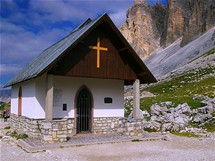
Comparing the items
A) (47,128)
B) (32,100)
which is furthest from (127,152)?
(32,100)

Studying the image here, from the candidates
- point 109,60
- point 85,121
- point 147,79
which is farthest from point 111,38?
point 85,121

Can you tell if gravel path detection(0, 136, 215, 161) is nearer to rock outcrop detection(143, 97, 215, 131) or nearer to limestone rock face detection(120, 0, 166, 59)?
rock outcrop detection(143, 97, 215, 131)

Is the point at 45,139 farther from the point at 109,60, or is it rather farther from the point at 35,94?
the point at 109,60

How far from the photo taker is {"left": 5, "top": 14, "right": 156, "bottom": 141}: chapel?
1459cm

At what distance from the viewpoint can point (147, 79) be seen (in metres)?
18.2

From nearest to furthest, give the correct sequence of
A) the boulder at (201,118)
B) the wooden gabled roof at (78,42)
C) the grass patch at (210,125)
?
the wooden gabled roof at (78,42) → the grass patch at (210,125) → the boulder at (201,118)

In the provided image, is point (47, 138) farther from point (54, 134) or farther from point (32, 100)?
point (32, 100)

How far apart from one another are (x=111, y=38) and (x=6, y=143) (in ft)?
26.1

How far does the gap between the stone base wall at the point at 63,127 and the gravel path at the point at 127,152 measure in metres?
1.36

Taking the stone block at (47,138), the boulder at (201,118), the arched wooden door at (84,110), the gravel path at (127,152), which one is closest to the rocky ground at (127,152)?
the gravel path at (127,152)

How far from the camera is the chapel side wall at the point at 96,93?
52.9 ft

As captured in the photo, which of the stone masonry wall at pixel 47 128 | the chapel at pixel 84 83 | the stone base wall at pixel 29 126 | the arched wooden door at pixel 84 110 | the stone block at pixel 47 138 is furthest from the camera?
the arched wooden door at pixel 84 110

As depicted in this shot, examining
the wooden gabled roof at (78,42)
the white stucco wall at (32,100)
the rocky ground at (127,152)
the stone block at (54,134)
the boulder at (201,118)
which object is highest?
the wooden gabled roof at (78,42)

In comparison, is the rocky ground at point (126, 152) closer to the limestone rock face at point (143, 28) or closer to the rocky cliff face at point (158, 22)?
the rocky cliff face at point (158, 22)
